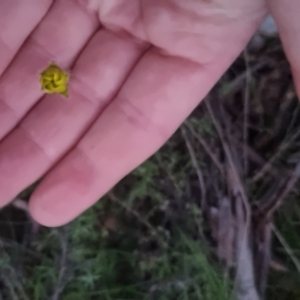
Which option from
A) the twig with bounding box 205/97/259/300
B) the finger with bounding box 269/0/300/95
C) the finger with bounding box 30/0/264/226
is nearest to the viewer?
the finger with bounding box 269/0/300/95

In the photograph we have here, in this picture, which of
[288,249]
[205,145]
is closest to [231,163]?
[205,145]

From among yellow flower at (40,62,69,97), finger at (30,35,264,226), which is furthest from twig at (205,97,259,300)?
yellow flower at (40,62,69,97)

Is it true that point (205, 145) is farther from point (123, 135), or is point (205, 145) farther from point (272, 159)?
point (123, 135)

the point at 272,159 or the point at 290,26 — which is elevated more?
the point at 290,26

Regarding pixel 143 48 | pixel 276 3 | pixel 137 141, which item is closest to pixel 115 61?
pixel 143 48

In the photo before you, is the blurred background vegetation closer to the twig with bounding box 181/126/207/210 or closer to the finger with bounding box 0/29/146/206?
the twig with bounding box 181/126/207/210

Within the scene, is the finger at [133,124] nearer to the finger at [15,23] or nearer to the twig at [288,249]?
the finger at [15,23]
